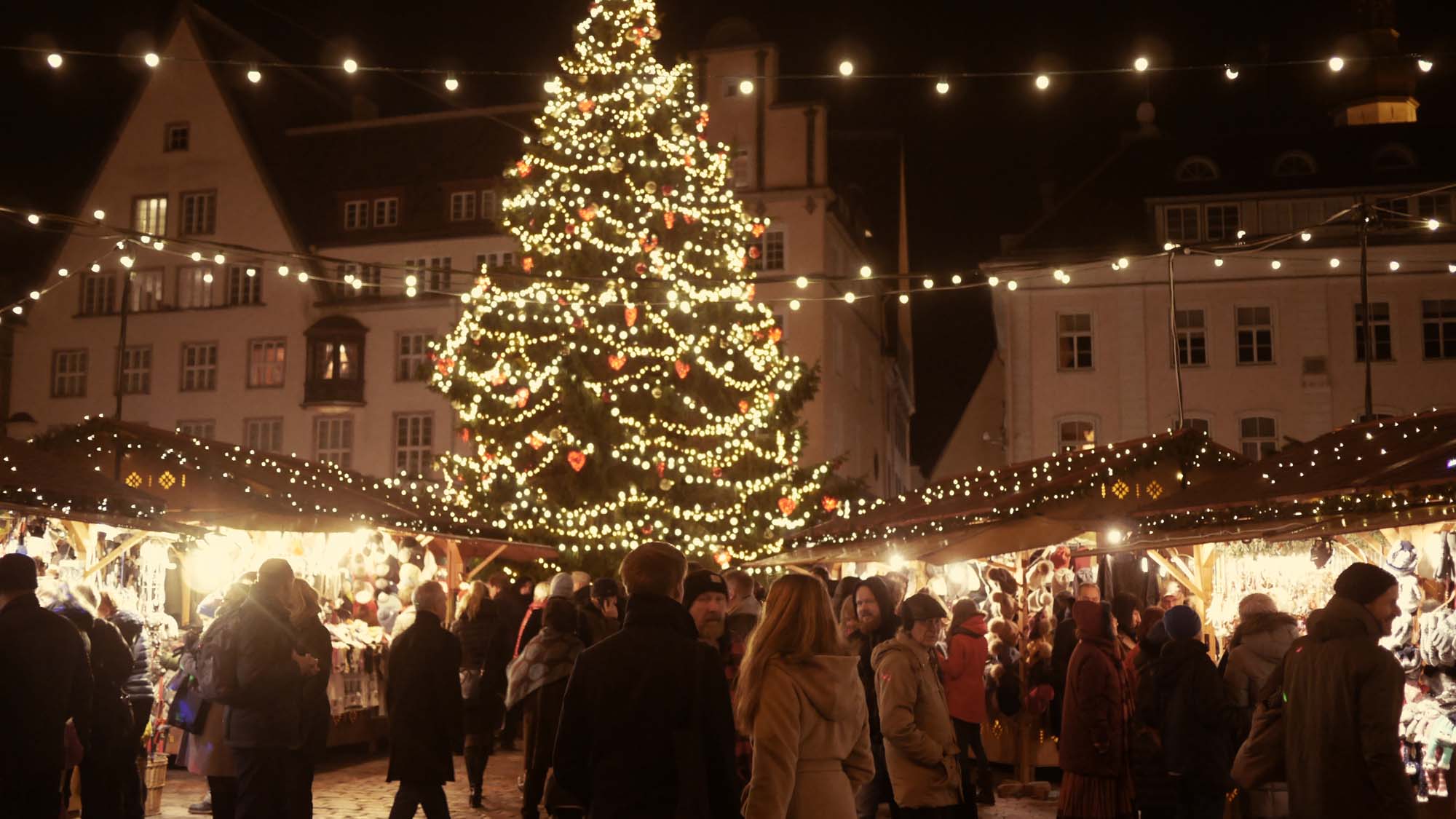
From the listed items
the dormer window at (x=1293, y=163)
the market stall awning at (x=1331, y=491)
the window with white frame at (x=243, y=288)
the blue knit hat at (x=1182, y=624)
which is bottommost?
the blue knit hat at (x=1182, y=624)

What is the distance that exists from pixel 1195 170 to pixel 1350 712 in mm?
32075

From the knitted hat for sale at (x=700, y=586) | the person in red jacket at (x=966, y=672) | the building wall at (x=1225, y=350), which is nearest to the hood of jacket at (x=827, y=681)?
the knitted hat for sale at (x=700, y=586)

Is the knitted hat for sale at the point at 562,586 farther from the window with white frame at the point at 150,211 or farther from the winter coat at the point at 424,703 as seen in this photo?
the window with white frame at the point at 150,211

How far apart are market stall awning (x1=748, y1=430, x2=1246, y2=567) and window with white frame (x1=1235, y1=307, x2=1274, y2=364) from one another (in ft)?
56.6

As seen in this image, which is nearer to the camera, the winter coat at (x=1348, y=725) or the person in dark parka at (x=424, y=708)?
the winter coat at (x=1348, y=725)

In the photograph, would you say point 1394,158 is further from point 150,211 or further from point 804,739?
point 804,739

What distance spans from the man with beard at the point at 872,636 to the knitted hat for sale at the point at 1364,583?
112 inches

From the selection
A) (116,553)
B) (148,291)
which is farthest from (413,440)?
(116,553)

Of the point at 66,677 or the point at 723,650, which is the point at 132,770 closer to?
the point at 66,677

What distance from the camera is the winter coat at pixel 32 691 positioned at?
692 centimetres

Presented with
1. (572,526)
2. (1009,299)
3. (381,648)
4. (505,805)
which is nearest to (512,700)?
(505,805)

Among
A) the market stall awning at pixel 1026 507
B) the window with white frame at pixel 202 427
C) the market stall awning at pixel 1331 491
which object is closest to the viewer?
the market stall awning at pixel 1331 491

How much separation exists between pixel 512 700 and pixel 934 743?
372 centimetres

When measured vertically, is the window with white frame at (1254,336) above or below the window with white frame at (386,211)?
below
